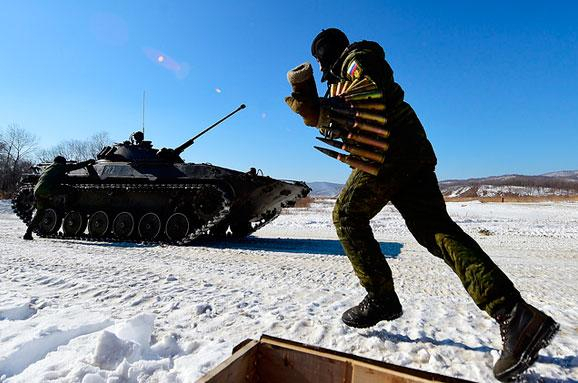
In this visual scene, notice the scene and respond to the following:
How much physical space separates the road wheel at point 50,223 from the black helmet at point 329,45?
10.5 m

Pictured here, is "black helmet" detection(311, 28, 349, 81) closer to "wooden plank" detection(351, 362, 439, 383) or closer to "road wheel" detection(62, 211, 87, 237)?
"wooden plank" detection(351, 362, 439, 383)

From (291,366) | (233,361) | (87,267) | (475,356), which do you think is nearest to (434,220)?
(475,356)

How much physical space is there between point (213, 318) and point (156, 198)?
730 centimetres

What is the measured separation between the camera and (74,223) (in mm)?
10367

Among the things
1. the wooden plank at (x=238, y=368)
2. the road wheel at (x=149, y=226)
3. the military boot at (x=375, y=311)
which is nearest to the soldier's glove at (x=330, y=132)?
the military boot at (x=375, y=311)

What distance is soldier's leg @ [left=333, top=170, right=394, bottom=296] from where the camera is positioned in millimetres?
2238

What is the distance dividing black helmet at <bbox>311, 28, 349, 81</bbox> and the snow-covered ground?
69.1 inches

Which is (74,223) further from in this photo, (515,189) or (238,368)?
(515,189)

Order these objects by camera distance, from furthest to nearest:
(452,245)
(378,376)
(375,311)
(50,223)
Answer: (50,223) < (375,311) < (452,245) < (378,376)

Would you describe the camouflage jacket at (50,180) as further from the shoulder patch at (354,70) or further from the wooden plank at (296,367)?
the wooden plank at (296,367)

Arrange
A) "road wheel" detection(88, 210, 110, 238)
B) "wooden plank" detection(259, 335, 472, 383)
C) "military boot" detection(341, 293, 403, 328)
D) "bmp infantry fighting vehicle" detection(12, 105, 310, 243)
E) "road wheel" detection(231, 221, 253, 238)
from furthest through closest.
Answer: "road wheel" detection(231, 221, 253, 238), "road wheel" detection(88, 210, 110, 238), "bmp infantry fighting vehicle" detection(12, 105, 310, 243), "military boot" detection(341, 293, 403, 328), "wooden plank" detection(259, 335, 472, 383)

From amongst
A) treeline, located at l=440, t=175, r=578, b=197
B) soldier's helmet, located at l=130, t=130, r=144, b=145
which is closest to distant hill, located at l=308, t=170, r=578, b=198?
treeline, located at l=440, t=175, r=578, b=197

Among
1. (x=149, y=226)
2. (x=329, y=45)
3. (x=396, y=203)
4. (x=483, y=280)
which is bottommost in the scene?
(x=149, y=226)

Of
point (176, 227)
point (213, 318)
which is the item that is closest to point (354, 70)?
point (213, 318)
